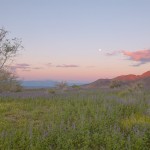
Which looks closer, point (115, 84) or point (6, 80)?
point (6, 80)

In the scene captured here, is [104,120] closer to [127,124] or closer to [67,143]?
[127,124]

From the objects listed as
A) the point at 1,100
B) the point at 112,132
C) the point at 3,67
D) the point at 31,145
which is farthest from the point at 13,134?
the point at 3,67

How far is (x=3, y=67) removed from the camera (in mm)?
21328

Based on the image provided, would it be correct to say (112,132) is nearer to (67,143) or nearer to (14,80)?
(67,143)

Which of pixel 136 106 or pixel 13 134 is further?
pixel 136 106

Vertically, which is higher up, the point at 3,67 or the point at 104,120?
the point at 3,67

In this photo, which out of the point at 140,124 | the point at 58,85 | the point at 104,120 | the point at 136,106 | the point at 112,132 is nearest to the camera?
the point at 112,132

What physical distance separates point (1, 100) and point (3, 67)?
2.83m

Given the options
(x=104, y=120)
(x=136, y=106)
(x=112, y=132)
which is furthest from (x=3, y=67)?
(x=112, y=132)

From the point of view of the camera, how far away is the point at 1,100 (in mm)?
19453

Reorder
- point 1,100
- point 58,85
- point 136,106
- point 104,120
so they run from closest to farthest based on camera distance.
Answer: point 104,120, point 136,106, point 1,100, point 58,85

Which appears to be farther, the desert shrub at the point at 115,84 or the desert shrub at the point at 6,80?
the desert shrub at the point at 115,84

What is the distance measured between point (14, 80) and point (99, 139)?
1391 centimetres

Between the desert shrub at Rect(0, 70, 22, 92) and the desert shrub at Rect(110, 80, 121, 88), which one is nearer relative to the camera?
the desert shrub at Rect(0, 70, 22, 92)
